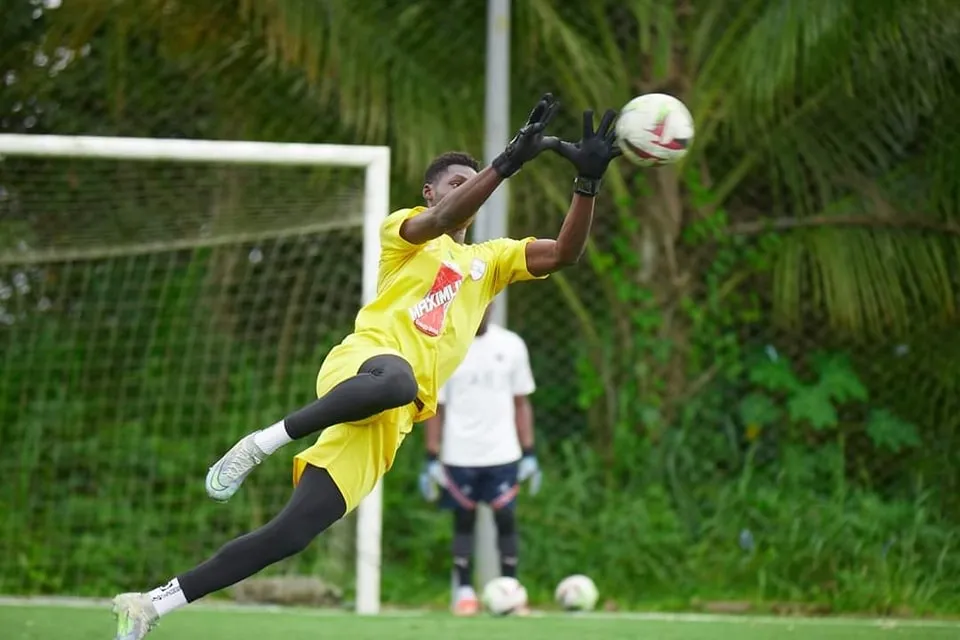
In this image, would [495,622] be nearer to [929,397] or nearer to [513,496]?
A: [513,496]

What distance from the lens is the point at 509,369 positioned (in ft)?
28.9

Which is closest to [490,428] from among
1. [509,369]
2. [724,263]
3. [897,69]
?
[509,369]

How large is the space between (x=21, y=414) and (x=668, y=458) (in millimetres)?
4375

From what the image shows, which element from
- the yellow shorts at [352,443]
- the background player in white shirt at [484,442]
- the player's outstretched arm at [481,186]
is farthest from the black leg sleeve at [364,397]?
the background player in white shirt at [484,442]

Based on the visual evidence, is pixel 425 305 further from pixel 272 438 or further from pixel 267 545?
pixel 267 545

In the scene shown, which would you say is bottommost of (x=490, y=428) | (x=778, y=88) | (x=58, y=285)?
(x=490, y=428)

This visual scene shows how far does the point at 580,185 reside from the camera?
5016mm

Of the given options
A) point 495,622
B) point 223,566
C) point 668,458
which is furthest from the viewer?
point 668,458

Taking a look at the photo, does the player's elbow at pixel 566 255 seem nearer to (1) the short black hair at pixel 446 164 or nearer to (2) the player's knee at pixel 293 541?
A: (1) the short black hair at pixel 446 164

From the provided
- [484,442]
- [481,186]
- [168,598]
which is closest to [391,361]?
[481,186]

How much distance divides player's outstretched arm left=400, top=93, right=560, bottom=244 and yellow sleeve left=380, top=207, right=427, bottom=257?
3cm

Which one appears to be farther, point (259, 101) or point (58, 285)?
point (259, 101)

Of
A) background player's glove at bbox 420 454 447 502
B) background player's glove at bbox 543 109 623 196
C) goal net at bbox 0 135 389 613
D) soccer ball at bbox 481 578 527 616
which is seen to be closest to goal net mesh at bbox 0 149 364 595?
goal net at bbox 0 135 389 613

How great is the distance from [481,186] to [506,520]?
13.9 ft
